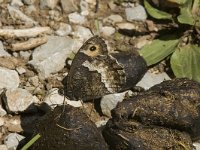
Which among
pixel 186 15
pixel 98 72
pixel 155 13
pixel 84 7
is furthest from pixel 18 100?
pixel 186 15

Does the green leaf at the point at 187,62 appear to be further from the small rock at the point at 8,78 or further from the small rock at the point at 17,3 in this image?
the small rock at the point at 17,3

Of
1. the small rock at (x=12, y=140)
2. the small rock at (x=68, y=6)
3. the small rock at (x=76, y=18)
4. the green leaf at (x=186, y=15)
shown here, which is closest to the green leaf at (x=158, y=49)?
the green leaf at (x=186, y=15)

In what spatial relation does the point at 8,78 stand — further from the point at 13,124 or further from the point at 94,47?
the point at 94,47

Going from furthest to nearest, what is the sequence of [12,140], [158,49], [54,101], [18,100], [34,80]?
[158,49], [34,80], [54,101], [18,100], [12,140]

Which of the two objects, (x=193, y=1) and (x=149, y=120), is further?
(x=193, y=1)

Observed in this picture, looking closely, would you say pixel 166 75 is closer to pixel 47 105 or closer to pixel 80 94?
pixel 80 94

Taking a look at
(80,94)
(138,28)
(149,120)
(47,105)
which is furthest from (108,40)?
(149,120)
